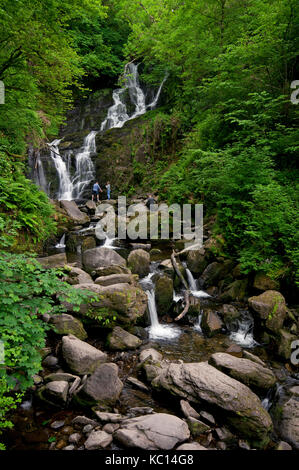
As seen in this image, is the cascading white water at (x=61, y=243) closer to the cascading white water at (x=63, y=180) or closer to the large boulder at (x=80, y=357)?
the cascading white water at (x=63, y=180)

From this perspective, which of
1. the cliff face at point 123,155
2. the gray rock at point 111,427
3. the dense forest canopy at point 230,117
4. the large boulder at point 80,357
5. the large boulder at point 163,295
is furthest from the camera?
the cliff face at point 123,155

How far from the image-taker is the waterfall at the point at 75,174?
17453 mm

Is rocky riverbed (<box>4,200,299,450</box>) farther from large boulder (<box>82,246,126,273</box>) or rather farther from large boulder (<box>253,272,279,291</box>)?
large boulder (<box>82,246,126,273</box>)

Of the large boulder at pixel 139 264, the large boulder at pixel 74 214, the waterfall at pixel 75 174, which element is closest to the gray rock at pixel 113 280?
the large boulder at pixel 139 264

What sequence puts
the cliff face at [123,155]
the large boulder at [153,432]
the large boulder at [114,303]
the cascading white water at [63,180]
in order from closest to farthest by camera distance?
the large boulder at [153,432], the large boulder at [114,303], the cliff face at [123,155], the cascading white water at [63,180]

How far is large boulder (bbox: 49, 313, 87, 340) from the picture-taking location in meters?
4.72

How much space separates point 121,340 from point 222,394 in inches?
89.4

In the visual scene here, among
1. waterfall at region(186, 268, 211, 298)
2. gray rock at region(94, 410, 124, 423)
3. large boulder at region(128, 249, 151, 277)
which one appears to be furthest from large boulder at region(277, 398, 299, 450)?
large boulder at region(128, 249, 151, 277)

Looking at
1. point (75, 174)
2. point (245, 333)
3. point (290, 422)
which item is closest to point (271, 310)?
point (245, 333)

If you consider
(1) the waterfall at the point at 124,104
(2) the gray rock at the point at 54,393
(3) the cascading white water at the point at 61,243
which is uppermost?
(1) the waterfall at the point at 124,104

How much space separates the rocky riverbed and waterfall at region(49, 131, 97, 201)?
11616 mm

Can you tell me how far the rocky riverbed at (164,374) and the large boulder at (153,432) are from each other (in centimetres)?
1
